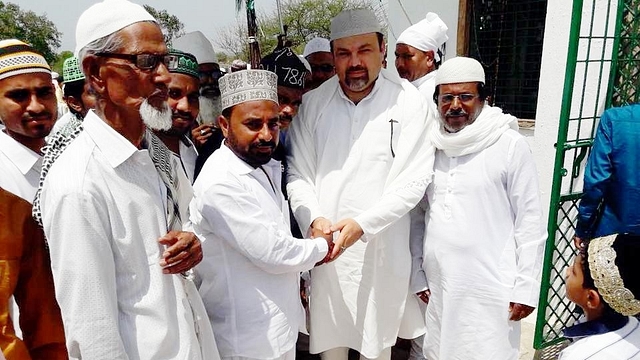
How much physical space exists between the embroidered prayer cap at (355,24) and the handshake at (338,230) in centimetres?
97

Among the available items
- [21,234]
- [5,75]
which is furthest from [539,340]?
[5,75]

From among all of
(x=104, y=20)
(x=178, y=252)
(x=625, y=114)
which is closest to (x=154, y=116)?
(x=104, y=20)

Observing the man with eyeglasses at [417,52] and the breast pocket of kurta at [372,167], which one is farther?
the man with eyeglasses at [417,52]

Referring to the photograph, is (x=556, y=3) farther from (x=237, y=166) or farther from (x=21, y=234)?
(x=21, y=234)

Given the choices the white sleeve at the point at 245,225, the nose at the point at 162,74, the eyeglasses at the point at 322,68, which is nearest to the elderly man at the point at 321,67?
the eyeglasses at the point at 322,68

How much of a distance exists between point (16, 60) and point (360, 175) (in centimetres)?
160

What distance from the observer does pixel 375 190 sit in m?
2.55

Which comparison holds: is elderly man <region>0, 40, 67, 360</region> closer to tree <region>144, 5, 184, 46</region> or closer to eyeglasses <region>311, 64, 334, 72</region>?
tree <region>144, 5, 184, 46</region>

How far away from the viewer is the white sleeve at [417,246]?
107 inches

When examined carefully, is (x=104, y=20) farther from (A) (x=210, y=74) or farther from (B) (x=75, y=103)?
(A) (x=210, y=74)

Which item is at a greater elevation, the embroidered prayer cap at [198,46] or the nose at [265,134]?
the embroidered prayer cap at [198,46]

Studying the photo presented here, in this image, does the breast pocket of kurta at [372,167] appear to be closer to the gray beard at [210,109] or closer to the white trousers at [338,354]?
the white trousers at [338,354]

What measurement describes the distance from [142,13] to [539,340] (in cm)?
325

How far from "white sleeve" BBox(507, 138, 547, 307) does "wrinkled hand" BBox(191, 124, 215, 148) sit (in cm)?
167
